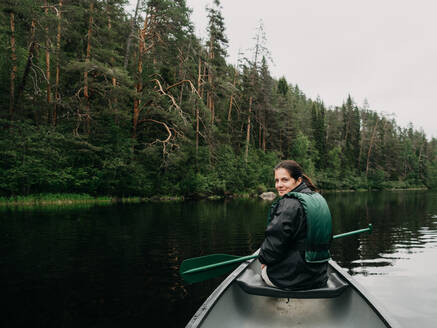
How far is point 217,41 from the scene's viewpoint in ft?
103

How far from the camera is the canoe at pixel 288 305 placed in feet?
9.13

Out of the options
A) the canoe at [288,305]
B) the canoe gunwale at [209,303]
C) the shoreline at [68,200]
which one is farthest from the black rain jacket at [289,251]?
the shoreline at [68,200]

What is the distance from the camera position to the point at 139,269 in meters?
5.75

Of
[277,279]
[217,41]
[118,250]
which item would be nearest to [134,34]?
[217,41]

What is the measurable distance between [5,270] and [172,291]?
3386 mm

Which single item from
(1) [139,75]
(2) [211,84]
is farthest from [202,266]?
(2) [211,84]

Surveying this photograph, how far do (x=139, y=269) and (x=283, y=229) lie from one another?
158 inches

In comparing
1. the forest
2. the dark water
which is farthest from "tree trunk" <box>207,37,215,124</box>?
the dark water

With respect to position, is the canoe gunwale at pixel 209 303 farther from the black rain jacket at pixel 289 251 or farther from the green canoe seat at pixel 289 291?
the black rain jacket at pixel 289 251

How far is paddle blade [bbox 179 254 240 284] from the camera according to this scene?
364 centimetres

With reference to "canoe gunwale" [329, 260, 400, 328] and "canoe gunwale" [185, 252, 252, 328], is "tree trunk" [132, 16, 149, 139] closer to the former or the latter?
"canoe gunwale" [185, 252, 252, 328]

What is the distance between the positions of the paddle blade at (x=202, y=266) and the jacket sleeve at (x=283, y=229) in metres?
1.20

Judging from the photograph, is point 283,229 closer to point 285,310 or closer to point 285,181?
point 285,181

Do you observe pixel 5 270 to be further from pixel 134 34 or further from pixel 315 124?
pixel 315 124
